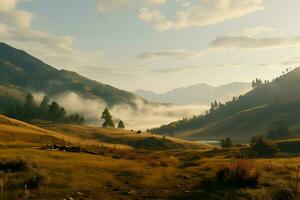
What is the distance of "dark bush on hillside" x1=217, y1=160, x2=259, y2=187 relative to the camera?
2439cm

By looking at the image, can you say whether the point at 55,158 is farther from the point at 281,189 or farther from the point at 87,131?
the point at 87,131

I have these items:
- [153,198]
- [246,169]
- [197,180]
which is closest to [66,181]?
[153,198]

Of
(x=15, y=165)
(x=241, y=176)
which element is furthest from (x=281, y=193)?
(x=15, y=165)

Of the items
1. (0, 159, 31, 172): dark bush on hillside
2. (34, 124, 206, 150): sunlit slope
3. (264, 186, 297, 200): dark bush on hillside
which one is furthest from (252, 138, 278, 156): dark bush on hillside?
(34, 124, 206, 150): sunlit slope

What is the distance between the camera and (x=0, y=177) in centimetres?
2352

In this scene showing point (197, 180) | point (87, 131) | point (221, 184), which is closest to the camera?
point (221, 184)

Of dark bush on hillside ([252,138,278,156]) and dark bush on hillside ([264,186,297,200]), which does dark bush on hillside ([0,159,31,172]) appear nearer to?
dark bush on hillside ([264,186,297,200])

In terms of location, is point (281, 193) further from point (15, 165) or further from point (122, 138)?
point (122, 138)

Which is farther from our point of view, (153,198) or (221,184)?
(221,184)

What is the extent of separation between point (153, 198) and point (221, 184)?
529cm

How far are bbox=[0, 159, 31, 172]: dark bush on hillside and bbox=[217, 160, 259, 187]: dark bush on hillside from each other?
471 inches

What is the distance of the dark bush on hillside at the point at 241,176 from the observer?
960 inches

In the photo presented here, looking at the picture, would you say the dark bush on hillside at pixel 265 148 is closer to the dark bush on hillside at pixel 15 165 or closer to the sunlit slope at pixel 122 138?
the dark bush on hillside at pixel 15 165

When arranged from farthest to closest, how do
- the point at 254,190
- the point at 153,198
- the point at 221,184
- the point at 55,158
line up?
the point at 55,158
the point at 221,184
the point at 254,190
the point at 153,198
